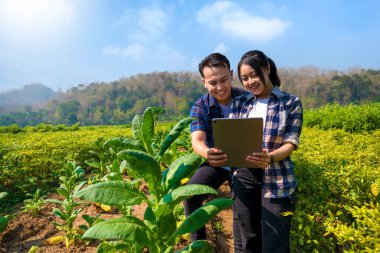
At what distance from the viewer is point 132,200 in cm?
194

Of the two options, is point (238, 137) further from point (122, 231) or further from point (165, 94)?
point (165, 94)

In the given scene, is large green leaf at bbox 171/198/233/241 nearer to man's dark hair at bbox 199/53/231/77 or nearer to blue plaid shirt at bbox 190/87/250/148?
blue plaid shirt at bbox 190/87/250/148

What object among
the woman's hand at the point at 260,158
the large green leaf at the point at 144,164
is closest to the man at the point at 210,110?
the woman's hand at the point at 260,158

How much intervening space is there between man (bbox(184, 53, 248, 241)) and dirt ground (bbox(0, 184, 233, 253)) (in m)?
0.91

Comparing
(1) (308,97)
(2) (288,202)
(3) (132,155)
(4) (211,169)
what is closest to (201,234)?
(4) (211,169)

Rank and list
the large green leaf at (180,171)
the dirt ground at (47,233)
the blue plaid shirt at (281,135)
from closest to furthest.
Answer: the large green leaf at (180,171), the blue plaid shirt at (281,135), the dirt ground at (47,233)

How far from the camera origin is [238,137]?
2152mm

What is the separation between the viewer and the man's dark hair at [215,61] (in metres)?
2.64

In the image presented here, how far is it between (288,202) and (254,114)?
2.29 ft

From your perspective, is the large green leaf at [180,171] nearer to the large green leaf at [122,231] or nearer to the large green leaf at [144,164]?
the large green leaf at [144,164]

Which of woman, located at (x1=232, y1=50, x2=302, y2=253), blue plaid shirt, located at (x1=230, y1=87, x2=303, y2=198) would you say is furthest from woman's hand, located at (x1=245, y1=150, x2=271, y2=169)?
blue plaid shirt, located at (x1=230, y1=87, x2=303, y2=198)

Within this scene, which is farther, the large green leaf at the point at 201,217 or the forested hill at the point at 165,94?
the forested hill at the point at 165,94

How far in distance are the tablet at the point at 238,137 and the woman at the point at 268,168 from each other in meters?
0.06

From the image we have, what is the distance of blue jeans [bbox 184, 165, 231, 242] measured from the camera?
2.59m
